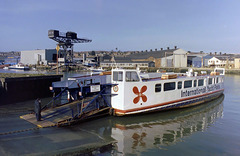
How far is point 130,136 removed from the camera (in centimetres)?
1170

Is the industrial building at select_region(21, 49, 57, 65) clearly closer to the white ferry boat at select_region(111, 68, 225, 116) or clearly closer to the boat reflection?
the white ferry boat at select_region(111, 68, 225, 116)

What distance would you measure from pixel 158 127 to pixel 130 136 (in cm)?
271

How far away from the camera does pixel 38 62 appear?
9375 cm

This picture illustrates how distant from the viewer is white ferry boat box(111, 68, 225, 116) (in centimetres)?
1408

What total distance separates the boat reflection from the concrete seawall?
36.0 feet

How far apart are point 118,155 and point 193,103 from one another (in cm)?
1283

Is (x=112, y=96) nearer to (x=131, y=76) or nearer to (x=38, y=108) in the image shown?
(x=131, y=76)

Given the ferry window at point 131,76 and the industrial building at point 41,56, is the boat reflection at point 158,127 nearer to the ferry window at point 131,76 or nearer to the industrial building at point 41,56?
the ferry window at point 131,76

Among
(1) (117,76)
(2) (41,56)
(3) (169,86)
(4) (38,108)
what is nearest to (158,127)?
(3) (169,86)

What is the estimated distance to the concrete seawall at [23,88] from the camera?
18172 mm

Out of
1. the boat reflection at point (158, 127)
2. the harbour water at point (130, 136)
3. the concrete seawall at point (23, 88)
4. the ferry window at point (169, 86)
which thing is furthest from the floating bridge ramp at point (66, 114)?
the concrete seawall at point (23, 88)

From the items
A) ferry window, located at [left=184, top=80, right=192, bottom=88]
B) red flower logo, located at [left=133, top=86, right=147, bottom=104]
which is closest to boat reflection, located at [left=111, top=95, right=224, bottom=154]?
red flower logo, located at [left=133, top=86, right=147, bottom=104]

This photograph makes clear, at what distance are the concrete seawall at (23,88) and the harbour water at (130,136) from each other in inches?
105

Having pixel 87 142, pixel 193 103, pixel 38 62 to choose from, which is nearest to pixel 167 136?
pixel 87 142
